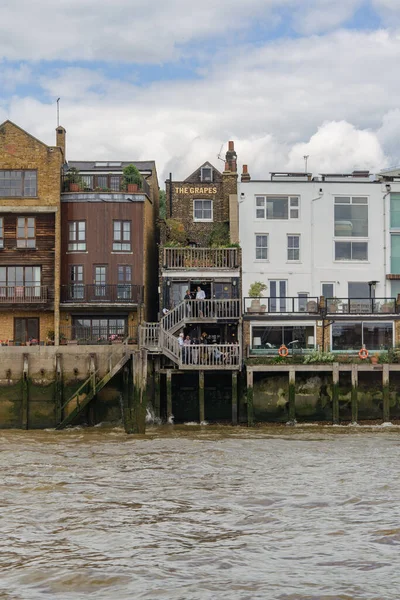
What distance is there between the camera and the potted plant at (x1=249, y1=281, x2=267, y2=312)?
45.8 m

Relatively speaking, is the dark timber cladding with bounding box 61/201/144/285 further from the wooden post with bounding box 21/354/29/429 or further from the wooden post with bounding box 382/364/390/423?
the wooden post with bounding box 382/364/390/423

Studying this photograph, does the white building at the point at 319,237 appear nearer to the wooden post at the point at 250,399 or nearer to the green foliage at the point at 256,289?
the green foliage at the point at 256,289

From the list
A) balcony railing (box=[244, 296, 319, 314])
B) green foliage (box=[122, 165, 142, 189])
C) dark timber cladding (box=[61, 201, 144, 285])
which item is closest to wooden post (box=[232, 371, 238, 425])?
balcony railing (box=[244, 296, 319, 314])

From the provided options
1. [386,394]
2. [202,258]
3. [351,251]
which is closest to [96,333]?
[202,258]

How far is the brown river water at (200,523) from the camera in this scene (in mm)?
13156

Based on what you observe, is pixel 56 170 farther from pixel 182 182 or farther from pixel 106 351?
pixel 106 351

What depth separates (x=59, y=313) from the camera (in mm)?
47469

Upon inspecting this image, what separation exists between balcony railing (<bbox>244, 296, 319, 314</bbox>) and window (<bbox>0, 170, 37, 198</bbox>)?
521 inches

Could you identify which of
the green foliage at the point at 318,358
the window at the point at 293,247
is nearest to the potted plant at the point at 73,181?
the window at the point at 293,247

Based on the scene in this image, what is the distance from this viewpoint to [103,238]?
4872 centimetres

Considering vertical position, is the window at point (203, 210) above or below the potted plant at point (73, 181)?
below

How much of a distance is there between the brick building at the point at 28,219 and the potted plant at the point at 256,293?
416 inches

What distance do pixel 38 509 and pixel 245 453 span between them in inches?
442

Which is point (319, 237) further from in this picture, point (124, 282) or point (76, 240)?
point (76, 240)
